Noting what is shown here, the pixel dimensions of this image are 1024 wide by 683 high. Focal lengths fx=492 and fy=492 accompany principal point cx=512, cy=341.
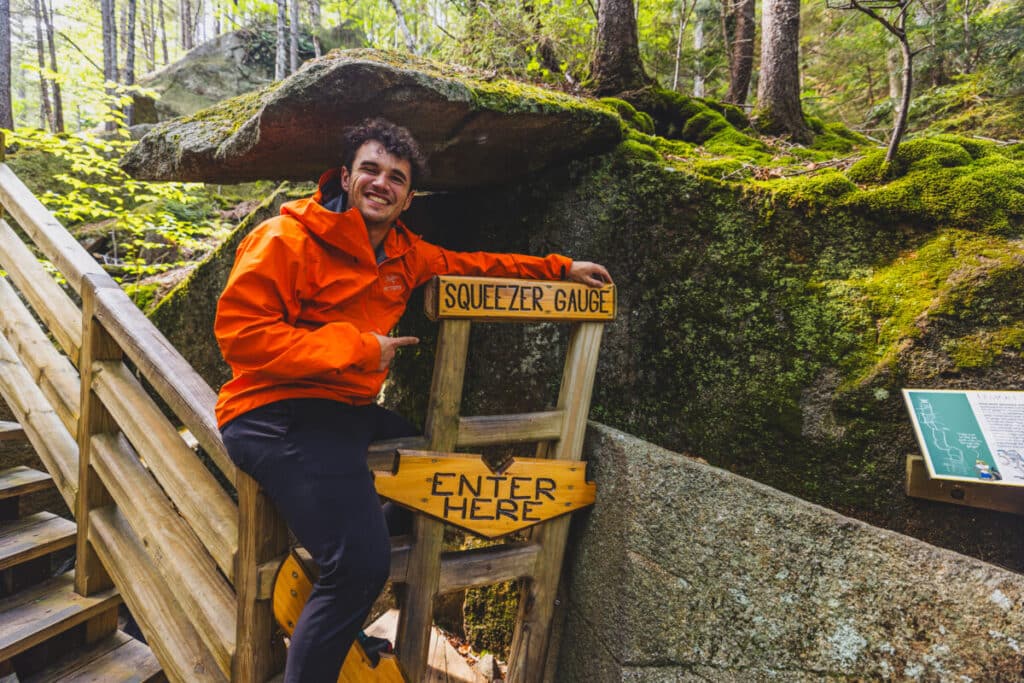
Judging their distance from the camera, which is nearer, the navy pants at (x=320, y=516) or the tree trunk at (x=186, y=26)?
the navy pants at (x=320, y=516)

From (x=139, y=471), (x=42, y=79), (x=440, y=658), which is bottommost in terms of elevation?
(x=440, y=658)

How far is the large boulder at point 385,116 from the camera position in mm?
2191

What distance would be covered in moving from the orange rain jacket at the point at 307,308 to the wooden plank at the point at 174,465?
0.47 m

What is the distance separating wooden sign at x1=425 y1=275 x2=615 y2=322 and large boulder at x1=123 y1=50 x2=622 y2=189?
90 cm

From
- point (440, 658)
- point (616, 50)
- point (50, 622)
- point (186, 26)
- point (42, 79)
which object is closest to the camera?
point (50, 622)

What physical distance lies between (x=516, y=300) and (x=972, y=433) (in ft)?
6.53

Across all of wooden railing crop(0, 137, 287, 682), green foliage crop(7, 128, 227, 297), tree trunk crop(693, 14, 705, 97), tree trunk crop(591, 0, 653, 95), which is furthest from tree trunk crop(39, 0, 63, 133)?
tree trunk crop(693, 14, 705, 97)

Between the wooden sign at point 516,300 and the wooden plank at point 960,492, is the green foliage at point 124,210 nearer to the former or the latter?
the wooden sign at point 516,300

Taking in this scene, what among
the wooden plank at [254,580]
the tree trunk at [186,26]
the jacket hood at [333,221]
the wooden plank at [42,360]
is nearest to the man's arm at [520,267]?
the jacket hood at [333,221]

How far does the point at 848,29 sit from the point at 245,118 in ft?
33.2

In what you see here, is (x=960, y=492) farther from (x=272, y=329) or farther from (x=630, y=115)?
(x=630, y=115)

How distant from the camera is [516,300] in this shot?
91.5 inches

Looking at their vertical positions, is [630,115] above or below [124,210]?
above

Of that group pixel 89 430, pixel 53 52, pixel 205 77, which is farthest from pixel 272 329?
pixel 53 52
